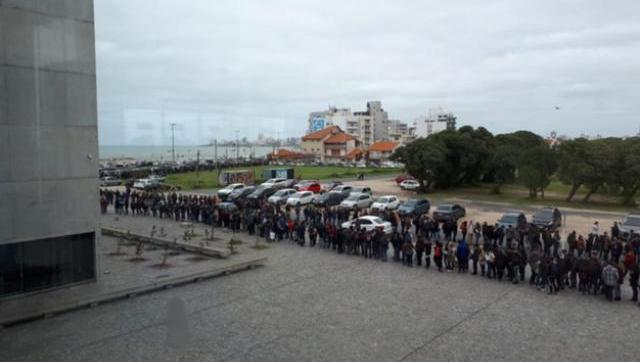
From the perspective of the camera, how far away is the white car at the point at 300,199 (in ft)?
126

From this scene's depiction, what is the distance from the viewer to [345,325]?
45.2ft

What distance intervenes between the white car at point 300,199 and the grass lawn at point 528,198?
12.3 meters

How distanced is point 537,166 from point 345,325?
33.1 meters

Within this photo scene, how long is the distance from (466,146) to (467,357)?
39188mm

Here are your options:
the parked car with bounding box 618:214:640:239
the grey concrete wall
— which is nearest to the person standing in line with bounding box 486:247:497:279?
the parked car with bounding box 618:214:640:239

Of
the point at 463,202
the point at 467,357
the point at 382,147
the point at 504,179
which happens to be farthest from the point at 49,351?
the point at 382,147

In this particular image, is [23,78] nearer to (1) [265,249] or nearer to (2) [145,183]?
(1) [265,249]

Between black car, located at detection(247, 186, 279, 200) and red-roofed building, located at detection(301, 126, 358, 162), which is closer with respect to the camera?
black car, located at detection(247, 186, 279, 200)

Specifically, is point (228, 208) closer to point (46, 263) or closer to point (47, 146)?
point (46, 263)

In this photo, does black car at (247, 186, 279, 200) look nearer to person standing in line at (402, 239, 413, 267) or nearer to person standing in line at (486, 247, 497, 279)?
person standing in line at (402, 239, 413, 267)

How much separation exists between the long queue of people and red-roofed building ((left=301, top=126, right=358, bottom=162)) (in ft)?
314

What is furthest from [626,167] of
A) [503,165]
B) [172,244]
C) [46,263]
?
[46,263]

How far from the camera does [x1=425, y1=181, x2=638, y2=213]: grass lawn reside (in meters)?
39.9

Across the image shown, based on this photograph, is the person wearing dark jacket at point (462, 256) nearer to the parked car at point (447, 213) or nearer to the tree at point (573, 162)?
the parked car at point (447, 213)
